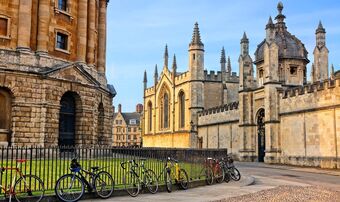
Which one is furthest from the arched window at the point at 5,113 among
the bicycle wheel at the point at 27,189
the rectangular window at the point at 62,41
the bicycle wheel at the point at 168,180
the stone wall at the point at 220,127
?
the stone wall at the point at 220,127

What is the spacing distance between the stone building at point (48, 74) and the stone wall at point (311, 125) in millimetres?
16104

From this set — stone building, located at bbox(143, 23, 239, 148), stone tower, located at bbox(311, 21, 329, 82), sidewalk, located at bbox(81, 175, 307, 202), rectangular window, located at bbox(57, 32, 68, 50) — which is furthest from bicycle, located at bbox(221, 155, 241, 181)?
stone building, located at bbox(143, 23, 239, 148)

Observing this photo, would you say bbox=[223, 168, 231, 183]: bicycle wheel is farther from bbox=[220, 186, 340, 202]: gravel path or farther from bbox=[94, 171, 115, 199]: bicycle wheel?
bbox=[94, 171, 115, 199]: bicycle wheel

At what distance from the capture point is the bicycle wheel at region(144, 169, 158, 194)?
1404cm

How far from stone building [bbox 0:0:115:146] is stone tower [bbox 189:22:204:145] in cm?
2488

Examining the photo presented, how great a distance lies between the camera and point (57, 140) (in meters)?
27.6

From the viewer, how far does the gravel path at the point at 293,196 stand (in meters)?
13.0

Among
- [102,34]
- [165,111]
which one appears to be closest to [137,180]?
[102,34]

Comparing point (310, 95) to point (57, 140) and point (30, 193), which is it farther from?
point (30, 193)

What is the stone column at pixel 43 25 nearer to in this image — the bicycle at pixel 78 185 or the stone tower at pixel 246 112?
the bicycle at pixel 78 185

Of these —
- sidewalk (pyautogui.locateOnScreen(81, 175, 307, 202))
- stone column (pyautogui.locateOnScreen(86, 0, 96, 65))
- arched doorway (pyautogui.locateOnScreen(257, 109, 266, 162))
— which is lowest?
sidewalk (pyautogui.locateOnScreen(81, 175, 307, 202))

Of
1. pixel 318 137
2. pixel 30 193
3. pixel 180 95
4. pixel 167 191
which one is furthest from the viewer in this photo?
pixel 180 95

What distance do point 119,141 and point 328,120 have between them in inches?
3564

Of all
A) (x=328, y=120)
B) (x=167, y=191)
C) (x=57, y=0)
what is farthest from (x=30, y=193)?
(x=328, y=120)
